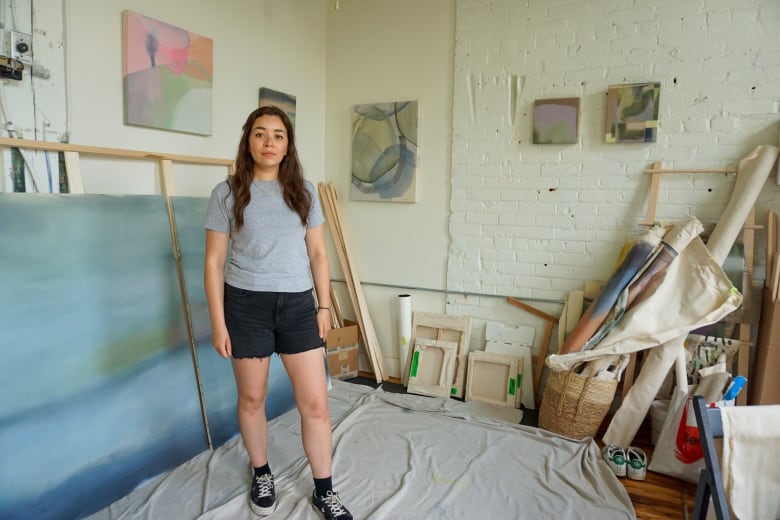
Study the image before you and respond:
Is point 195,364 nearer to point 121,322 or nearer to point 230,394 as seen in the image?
point 230,394


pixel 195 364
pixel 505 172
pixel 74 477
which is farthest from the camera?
pixel 505 172

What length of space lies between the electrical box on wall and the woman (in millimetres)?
904

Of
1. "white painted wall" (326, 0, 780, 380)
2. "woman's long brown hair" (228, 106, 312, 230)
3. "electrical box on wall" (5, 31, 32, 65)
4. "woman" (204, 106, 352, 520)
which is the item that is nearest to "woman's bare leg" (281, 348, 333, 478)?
"woman" (204, 106, 352, 520)

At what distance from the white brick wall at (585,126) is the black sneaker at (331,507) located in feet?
5.42

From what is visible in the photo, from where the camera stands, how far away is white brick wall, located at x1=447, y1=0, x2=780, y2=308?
2.43 meters

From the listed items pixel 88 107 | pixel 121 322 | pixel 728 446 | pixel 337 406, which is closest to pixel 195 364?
pixel 121 322

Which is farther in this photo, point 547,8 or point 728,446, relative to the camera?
point 547,8

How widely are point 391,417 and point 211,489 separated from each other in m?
0.97

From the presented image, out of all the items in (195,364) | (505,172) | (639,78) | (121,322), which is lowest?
(195,364)

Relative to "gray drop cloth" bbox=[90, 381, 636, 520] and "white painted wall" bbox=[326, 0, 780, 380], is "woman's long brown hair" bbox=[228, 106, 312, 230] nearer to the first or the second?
"gray drop cloth" bbox=[90, 381, 636, 520]

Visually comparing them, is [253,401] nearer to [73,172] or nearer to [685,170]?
[73,172]

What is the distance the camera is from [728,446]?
4.10 ft

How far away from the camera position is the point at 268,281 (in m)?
1.67

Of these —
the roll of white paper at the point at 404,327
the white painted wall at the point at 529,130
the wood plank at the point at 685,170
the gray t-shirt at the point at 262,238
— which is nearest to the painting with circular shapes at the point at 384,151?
the white painted wall at the point at 529,130
